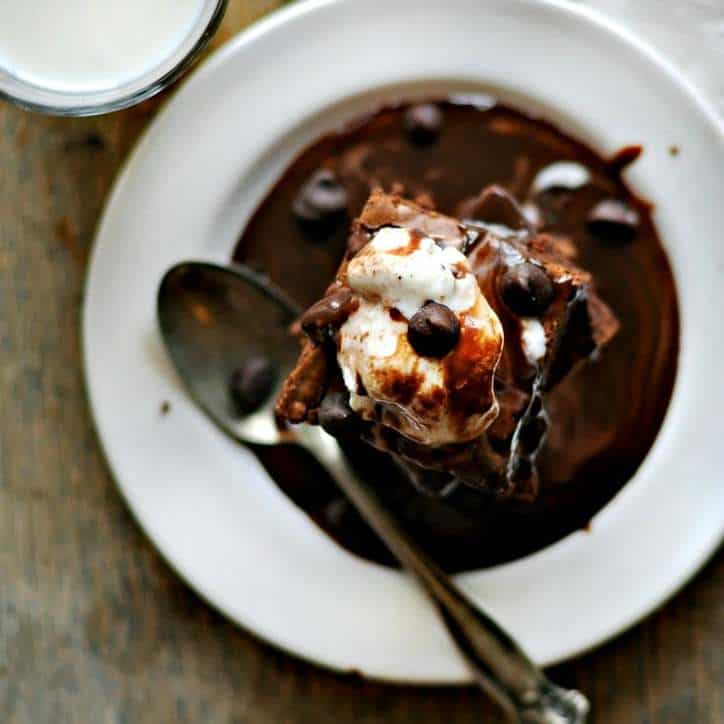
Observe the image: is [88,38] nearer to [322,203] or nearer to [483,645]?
[322,203]

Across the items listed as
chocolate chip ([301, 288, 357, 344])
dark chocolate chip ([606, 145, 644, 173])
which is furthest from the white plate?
chocolate chip ([301, 288, 357, 344])

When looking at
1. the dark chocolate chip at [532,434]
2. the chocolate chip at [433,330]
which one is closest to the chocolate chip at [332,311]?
the chocolate chip at [433,330]

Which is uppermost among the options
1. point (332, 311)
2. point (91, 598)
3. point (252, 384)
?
point (332, 311)

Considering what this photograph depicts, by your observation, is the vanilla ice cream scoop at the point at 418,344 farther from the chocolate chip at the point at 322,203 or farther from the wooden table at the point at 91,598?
the wooden table at the point at 91,598

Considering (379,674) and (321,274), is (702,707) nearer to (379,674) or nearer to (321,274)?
(379,674)

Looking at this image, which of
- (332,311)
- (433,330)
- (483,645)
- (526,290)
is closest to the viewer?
(433,330)

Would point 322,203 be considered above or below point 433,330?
below

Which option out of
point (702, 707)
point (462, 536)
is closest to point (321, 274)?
point (462, 536)

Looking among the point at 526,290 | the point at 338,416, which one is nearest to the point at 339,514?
the point at 338,416

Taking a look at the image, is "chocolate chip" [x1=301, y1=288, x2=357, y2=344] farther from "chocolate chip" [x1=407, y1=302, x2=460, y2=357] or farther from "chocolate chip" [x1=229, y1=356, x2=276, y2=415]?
"chocolate chip" [x1=229, y1=356, x2=276, y2=415]
